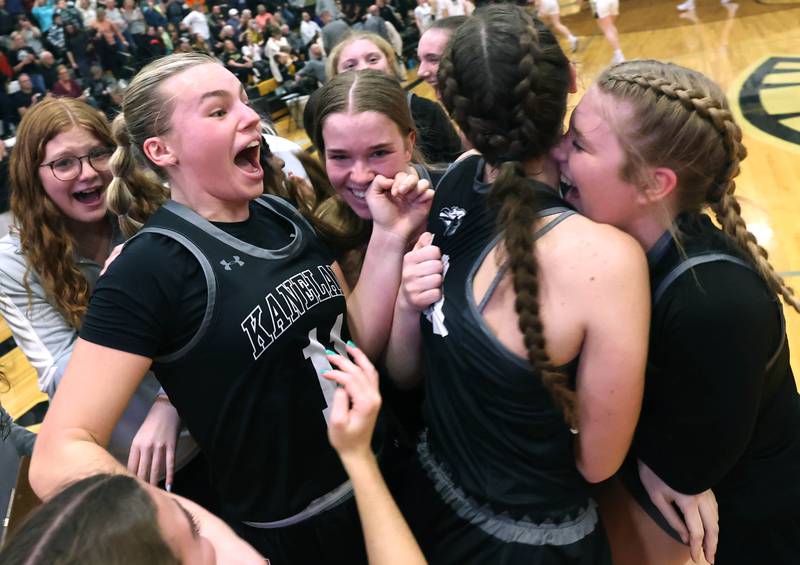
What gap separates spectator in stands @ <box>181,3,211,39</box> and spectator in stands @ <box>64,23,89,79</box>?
237 centimetres

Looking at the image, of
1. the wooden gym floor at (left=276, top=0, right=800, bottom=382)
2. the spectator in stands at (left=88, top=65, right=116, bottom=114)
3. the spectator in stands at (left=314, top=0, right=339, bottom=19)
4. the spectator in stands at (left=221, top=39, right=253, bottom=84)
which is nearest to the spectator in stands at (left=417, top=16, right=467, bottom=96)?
the wooden gym floor at (left=276, top=0, right=800, bottom=382)

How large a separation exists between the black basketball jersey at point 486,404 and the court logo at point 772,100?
5.29m

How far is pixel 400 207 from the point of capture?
1.60 meters

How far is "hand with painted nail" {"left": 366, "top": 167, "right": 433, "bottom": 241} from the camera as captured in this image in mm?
1567

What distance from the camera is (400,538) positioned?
1.00 metres

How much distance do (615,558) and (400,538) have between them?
0.81m

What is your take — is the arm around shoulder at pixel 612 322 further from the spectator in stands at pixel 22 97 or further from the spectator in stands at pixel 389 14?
the spectator in stands at pixel 389 14

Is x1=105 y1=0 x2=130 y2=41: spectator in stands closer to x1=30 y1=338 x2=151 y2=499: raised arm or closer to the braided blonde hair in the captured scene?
the braided blonde hair

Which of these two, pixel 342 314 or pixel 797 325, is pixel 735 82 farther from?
pixel 342 314

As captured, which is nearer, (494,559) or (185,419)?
(494,559)

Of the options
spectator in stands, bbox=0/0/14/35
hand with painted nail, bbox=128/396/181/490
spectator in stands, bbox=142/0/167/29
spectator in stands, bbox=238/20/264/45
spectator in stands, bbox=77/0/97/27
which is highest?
hand with painted nail, bbox=128/396/181/490

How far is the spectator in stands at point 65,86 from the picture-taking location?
30.3ft

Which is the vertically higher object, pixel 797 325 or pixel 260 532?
pixel 260 532

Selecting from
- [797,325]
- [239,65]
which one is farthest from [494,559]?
[239,65]
